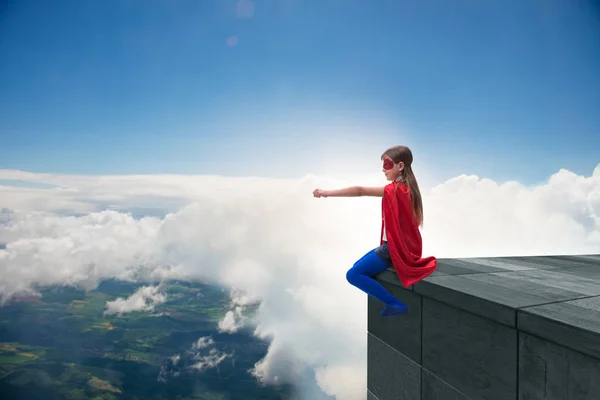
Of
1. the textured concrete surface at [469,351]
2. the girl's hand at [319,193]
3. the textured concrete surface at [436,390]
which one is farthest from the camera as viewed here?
the girl's hand at [319,193]

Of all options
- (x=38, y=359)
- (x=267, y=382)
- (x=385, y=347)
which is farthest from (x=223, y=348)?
(x=385, y=347)

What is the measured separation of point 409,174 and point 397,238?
0.85 m

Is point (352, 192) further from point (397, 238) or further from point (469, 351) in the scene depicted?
point (469, 351)

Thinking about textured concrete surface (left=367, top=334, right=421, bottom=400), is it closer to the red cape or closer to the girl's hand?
the red cape

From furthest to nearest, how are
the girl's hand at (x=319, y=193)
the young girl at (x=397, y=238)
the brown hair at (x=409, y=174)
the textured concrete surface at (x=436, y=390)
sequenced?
the girl's hand at (x=319, y=193)
the brown hair at (x=409, y=174)
the young girl at (x=397, y=238)
the textured concrete surface at (x=436, y=390)

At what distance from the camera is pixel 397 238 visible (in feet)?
13.4

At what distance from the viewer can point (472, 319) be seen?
306 centimetres

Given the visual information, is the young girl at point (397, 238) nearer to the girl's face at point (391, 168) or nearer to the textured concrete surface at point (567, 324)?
the girl's face at point (391, 168)

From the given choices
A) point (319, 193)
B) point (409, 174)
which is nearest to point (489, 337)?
point (409, 174)

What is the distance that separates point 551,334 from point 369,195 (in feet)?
8.27

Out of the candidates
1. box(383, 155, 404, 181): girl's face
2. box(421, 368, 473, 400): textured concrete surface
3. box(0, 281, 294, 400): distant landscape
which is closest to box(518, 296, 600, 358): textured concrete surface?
box(421, 368, 473, 400): textured concrete surface

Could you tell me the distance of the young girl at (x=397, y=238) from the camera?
3.97 metres

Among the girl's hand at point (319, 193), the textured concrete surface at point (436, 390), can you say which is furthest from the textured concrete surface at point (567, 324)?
the girl's hand at point (319, 193)

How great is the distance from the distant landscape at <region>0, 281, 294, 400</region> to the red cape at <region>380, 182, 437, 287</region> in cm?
14881
